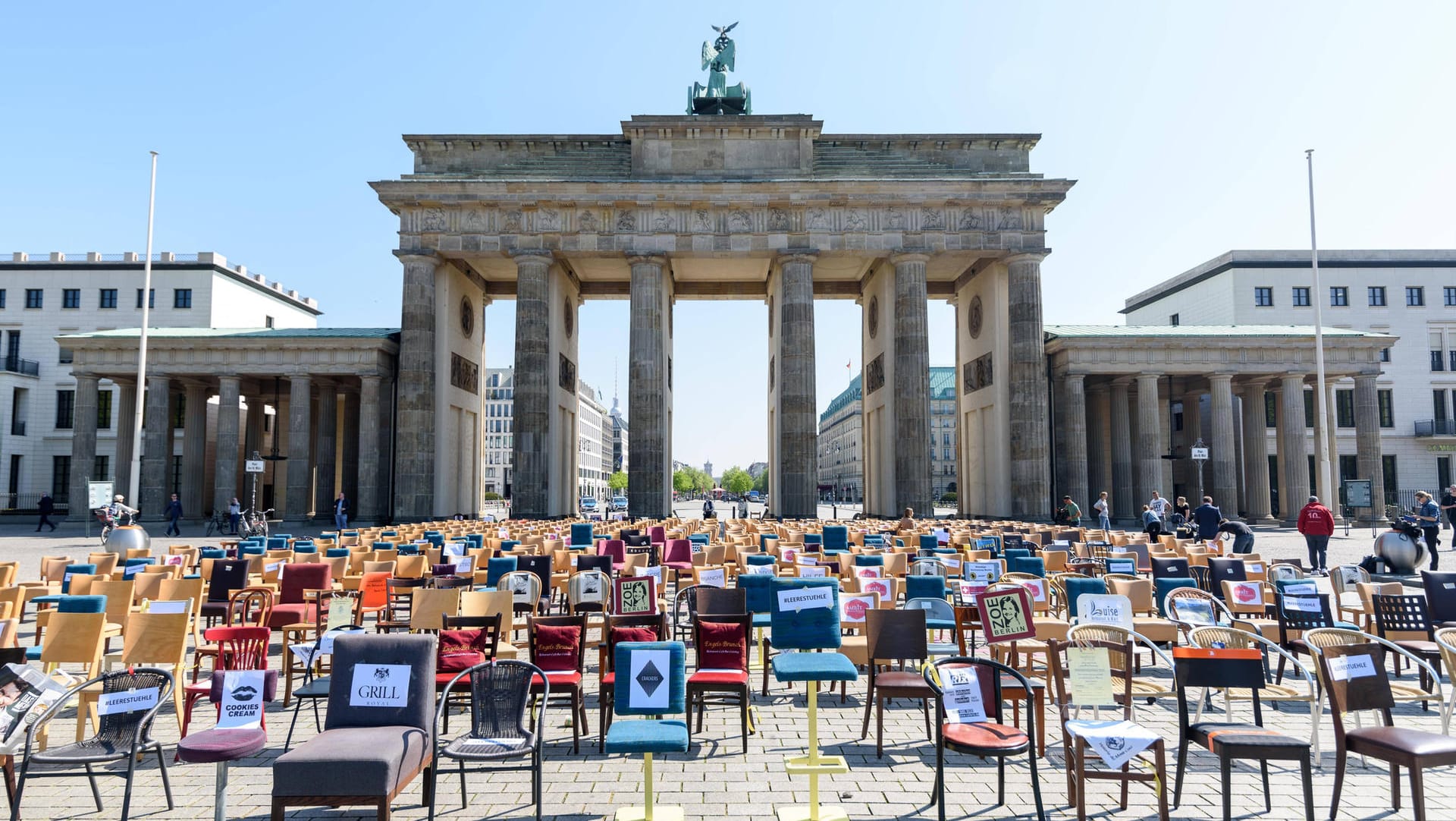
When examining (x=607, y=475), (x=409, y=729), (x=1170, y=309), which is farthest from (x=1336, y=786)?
(x=607, y=475)

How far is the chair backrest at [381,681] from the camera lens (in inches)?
221

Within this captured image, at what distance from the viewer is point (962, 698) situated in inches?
237

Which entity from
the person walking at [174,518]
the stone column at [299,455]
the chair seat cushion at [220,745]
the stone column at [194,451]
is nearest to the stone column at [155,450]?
the stone column at [194,451]

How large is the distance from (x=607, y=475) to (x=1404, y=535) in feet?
536

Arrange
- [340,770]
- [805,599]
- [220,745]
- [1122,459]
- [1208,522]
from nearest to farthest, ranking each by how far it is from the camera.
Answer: [340,770], [220,745], [805,599], [1208,522], [1122,459]

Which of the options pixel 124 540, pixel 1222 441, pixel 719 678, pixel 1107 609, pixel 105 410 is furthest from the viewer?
pixel 105 410

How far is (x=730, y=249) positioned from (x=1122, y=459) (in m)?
23.6

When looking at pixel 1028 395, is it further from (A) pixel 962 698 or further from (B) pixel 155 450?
(B) pixel 155 450

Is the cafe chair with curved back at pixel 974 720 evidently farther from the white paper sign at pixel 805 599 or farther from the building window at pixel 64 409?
the building window at pixel 64 409

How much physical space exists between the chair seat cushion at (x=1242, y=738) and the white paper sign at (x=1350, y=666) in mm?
688

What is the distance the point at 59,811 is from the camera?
6.07 metres

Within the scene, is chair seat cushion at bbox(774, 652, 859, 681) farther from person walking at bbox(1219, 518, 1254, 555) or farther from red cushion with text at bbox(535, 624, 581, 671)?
person walking at bbox(1219, 518, 1254, 555)

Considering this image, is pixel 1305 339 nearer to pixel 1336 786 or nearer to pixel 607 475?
pixel 1336 786

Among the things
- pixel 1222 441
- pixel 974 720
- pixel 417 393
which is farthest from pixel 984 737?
pixel 1222 441
